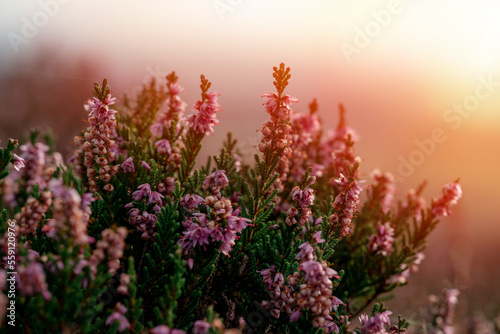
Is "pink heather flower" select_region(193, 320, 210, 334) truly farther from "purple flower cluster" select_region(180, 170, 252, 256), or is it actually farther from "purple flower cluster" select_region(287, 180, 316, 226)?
"purple flower cluster" select_region(287, 180, 316, 226)

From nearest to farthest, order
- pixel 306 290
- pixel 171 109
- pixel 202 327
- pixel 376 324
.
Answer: pixel 202 327, pixel 306 290, pixel 376 324, pixel 171 109

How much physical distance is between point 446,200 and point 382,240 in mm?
806

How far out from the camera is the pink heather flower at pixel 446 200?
393 centimetres

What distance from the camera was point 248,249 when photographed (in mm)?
2990

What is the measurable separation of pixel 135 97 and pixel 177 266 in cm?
333

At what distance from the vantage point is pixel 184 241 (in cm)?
264

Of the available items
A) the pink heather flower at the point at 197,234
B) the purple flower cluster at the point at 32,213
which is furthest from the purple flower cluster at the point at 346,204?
the purple flower cluster at the point at 32,213

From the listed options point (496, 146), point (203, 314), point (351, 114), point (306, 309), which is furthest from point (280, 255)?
point (351, 114)

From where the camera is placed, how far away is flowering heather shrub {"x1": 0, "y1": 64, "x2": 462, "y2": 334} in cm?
202

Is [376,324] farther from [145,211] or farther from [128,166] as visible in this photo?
[128,166]

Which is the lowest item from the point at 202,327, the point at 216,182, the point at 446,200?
the point at 202,327

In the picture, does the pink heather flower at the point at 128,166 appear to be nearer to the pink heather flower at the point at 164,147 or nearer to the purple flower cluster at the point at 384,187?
the pink heather flower at the point at 164,147

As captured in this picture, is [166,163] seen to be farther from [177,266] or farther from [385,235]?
[385,235]

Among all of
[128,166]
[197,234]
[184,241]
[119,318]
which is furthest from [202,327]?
[128,166]
